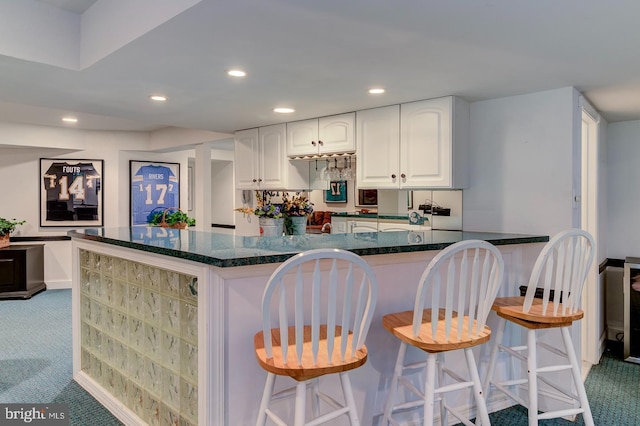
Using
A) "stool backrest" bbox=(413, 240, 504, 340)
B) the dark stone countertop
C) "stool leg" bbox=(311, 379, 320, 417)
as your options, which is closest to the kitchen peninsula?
the dark stone countertop

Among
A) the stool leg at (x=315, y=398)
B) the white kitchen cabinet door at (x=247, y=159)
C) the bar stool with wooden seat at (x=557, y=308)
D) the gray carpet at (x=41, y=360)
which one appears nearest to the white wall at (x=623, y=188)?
the bar stool with wooden seat at (x=557, y=308)

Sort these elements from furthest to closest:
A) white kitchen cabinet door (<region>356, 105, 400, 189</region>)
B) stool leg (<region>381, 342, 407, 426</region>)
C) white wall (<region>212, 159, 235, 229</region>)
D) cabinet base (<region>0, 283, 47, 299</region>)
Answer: white wall (<region>212, 159, 235, 229</region>), cabinet base (<region>0, 283, 47, 299</region>), white kitchen cabinet door (<region>356, 105, 400, 189</region>), stool leg (<region>381, 342, 407, 426</region>)

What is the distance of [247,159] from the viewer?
4.45 metres

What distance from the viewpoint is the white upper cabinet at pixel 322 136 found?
3.58m

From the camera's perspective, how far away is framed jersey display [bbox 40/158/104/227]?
6.20 metres

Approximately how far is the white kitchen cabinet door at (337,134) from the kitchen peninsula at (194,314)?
1.06m

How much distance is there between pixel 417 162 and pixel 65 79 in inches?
90.3

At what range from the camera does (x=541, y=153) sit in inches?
114

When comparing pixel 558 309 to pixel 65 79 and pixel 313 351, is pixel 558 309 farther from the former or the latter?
pixel 65 79

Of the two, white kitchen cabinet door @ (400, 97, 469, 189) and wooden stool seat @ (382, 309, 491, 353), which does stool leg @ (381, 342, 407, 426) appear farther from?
white kitchen cabinet door @ (400, 97, 469, 189)

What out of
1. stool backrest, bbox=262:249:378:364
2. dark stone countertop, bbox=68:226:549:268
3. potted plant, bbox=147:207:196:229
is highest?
potted plant, bbox=147:207:196:229

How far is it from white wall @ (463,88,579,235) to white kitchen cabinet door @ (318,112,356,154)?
0.92 m

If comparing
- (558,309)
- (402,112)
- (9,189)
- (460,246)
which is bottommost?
(558,309)

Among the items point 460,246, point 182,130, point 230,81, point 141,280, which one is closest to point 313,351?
point 460,246
